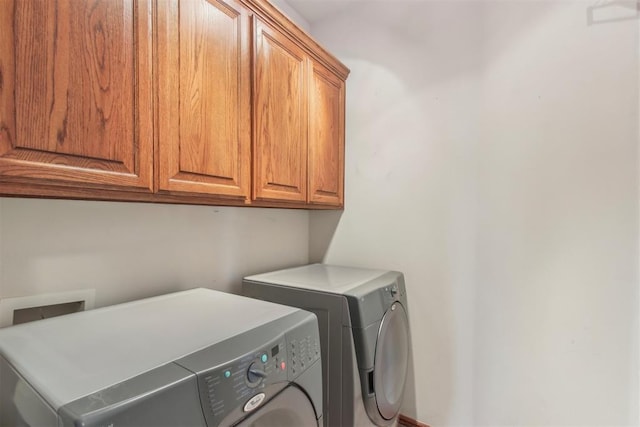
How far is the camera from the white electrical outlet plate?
89 cm

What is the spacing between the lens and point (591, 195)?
1341 mm

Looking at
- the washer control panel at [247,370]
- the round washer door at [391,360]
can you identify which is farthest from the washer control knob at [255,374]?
the round washer door at [391,360]

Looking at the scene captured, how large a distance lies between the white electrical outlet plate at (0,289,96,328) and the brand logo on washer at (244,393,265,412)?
2.46 feet

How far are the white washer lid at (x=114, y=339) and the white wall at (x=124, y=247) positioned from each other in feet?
0.49

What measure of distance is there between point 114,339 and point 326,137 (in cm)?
142

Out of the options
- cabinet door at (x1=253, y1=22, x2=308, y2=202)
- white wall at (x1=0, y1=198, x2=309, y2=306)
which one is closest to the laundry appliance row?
white wall at (x1=0, y1=198, x2=309, y2=306)

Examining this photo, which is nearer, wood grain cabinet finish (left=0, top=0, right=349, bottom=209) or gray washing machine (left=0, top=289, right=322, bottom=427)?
gray washing machine (left=0, top=289, right=322, bottom=427)

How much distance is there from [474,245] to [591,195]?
1.75 feet

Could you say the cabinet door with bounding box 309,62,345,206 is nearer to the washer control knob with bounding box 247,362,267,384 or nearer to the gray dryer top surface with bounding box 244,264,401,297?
the gray dryer top surface with bounding box 244,264,401,297

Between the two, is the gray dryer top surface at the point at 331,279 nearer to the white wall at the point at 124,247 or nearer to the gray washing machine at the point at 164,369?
the white wall at the point at 124,247

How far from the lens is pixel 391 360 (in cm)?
146

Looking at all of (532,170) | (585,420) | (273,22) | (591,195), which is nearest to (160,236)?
(273,22)

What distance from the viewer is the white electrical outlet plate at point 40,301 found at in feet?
2.92

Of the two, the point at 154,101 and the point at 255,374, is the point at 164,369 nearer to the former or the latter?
the point at 255,374
